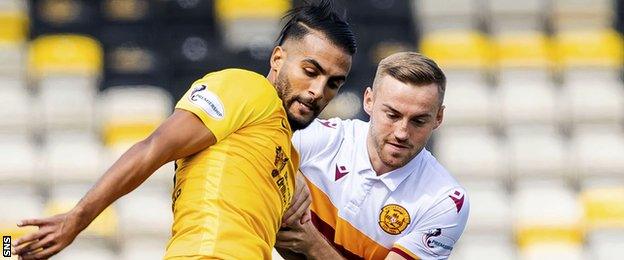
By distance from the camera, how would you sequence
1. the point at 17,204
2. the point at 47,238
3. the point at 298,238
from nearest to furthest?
the point at 47,238 < the point at 298,238 < the point at 17,204

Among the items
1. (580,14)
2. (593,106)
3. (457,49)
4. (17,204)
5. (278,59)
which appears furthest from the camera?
(580,14)

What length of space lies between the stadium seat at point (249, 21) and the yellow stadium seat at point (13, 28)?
1.18 meters

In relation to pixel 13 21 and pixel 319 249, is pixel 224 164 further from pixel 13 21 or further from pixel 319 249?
pixel 13 21

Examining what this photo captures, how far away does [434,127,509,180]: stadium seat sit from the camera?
7410 mm

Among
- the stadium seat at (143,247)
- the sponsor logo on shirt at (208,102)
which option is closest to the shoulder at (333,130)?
the sponsor logo on shirt at (208,102)

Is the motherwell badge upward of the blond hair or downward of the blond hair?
downward

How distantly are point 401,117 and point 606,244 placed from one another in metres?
3.56

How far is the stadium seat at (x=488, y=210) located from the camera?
23.5ft

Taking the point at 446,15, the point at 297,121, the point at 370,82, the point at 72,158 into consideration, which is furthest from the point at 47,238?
the point at 446,15

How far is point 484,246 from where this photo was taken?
709 centimetres

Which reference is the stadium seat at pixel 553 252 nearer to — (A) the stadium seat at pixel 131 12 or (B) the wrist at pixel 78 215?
(A) the stadium seat at pixel 131 12

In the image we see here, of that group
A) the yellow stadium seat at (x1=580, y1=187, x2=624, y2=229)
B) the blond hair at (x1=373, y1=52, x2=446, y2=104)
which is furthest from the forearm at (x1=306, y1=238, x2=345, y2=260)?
the yellow stadium seat at (x1=580, y1=187, x2=624, y2=229)

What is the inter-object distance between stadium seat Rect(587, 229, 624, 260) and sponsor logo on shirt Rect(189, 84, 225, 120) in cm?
442

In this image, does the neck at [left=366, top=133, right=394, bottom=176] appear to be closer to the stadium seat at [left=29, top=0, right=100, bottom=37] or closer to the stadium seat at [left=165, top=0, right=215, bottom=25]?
the stadium seat at [left=165, top=0, right=215, bottom=25]
